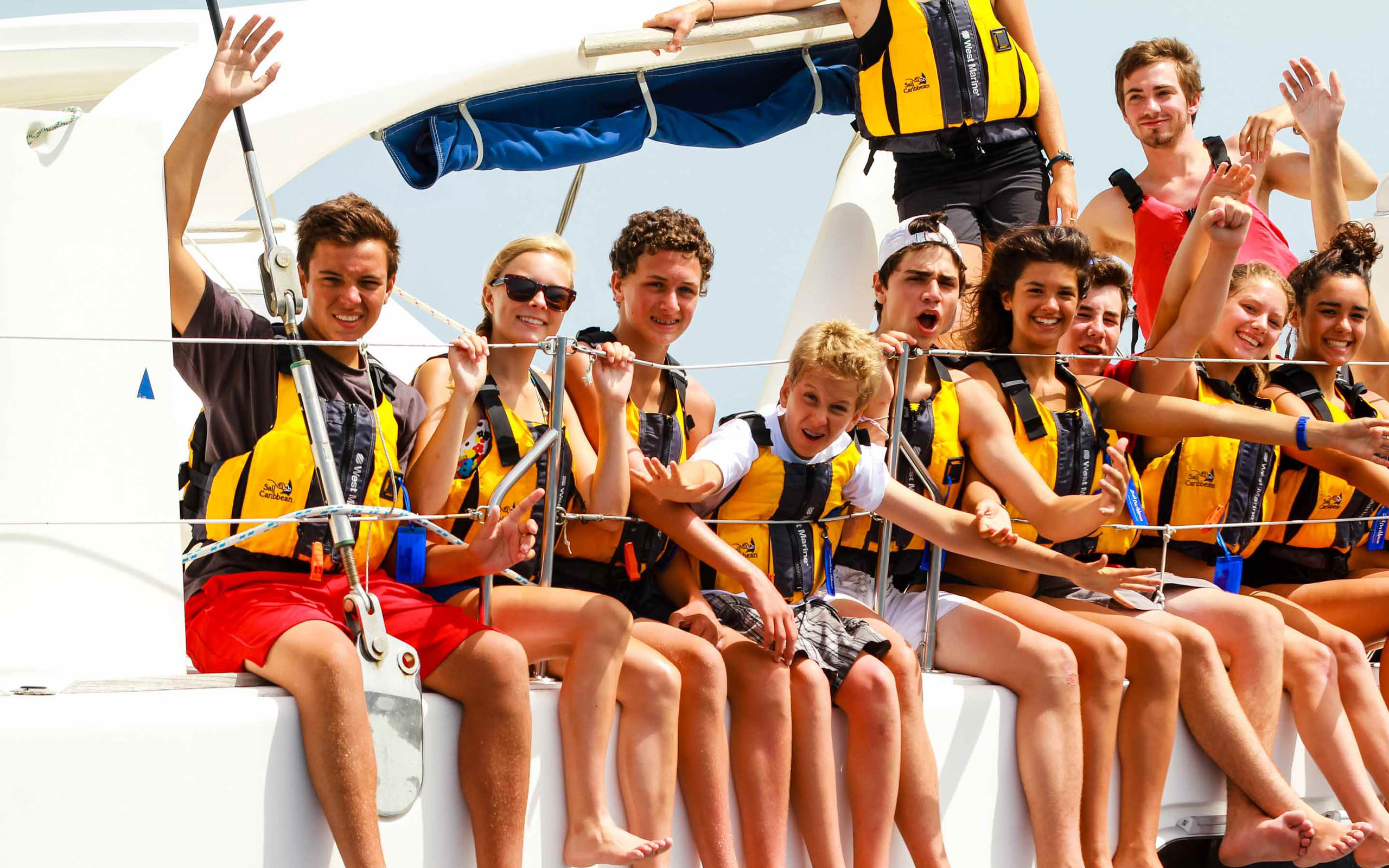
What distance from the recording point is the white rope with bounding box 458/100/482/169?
14.4ft

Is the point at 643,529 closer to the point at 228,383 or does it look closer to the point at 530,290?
the point at 530,290

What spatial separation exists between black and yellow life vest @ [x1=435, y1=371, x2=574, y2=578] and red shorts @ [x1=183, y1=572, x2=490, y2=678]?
0.23 meters

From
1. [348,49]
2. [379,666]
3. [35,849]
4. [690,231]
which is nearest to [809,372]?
[690,231]

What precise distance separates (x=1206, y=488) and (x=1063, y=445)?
17.1 inches

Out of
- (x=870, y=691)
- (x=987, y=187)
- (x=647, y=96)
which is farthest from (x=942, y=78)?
(x=870, y=691)

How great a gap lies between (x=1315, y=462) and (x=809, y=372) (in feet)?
4.80

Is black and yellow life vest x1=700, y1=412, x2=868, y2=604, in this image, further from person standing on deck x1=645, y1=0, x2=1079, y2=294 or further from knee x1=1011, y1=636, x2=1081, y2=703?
person standing on deck x1=645, y1=0, x2=1079, y2=294

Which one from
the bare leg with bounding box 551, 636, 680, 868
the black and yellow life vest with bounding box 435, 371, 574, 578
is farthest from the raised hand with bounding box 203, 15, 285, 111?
the bare leg with bounding box 551, 636, 680, 868

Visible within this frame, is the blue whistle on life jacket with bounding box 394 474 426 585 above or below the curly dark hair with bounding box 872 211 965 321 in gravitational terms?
below

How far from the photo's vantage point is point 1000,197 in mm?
4277

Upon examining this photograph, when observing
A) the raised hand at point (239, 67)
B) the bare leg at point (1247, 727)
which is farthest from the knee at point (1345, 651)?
the raised hand at point (239, 67)

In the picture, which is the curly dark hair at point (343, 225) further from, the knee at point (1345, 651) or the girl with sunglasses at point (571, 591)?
the knee at point (1345, 651)

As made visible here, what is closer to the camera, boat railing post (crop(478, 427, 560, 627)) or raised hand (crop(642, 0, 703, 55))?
boat railing post (crop(478, 427, 560, 627))

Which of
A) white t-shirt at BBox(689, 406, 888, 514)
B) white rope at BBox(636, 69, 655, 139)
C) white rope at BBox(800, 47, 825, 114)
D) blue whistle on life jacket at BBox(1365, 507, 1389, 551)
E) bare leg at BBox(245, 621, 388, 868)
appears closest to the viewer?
bare leg at BBox(245, 621, 388, 868)
